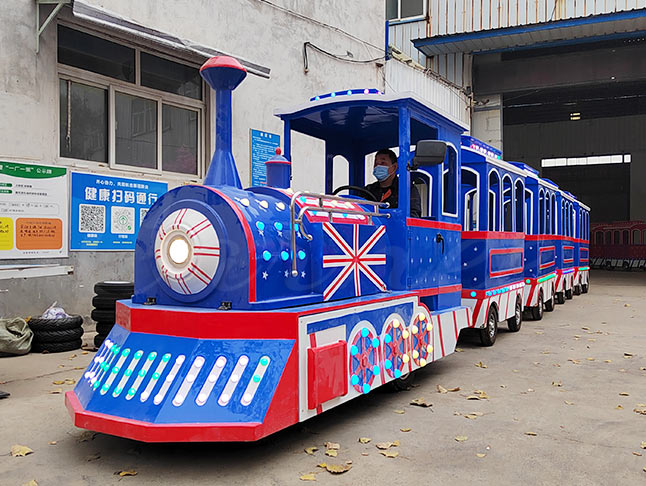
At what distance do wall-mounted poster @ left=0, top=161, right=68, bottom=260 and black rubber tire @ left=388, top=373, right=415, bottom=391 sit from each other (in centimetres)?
452

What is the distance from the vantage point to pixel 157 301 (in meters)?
3.98

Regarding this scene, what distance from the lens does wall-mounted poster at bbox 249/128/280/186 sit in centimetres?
995

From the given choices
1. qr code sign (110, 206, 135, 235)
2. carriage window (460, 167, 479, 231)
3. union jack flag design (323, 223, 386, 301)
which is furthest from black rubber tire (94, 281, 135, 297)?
carriage window (460, 167, 479, 231)

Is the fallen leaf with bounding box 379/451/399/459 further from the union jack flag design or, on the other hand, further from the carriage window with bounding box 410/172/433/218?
the carriage window with bounding box 410/172/433/218

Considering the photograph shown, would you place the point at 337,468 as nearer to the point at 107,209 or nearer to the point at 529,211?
the point at 107,209

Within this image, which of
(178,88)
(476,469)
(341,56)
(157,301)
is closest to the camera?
(476,469)

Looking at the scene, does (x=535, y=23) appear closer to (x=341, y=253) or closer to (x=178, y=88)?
(x=178, y=88)

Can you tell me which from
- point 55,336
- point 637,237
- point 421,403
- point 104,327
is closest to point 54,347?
point 55,336

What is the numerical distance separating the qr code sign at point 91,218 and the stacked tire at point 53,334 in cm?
140

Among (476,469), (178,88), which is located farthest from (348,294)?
(178,88)

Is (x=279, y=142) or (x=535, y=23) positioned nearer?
(x=279, y=142)

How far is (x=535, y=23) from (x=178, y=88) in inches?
406

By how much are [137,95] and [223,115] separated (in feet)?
16.0

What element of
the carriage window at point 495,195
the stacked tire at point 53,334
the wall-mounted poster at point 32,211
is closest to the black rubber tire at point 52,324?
the stacked tire at point 53,334
